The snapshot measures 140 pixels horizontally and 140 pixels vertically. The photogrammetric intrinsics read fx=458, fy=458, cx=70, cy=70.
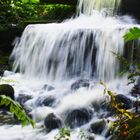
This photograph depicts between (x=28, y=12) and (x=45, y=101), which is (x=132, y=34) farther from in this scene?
(x=28, y=12)

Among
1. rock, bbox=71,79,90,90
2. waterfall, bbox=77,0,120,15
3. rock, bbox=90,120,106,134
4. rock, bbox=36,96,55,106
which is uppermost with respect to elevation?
waterfall, bbox=77,0,120,15

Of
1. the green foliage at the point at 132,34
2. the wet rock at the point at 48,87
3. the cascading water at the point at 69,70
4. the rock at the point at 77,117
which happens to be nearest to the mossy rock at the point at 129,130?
the green foliage at the point at 132,34

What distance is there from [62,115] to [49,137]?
1.14 m

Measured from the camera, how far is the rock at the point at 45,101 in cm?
910

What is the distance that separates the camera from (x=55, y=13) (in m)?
15.5

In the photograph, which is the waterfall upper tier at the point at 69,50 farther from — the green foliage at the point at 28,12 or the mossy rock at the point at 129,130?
the mossy rock at the point at 129,130

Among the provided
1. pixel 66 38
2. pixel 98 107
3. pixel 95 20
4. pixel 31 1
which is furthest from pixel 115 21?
pixel 98 107

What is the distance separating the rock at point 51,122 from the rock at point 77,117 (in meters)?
0.21

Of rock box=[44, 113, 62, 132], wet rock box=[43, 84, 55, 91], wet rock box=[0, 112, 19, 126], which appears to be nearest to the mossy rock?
rock box=[44, 113, 62, 132]

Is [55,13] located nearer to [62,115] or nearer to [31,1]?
[31,1]

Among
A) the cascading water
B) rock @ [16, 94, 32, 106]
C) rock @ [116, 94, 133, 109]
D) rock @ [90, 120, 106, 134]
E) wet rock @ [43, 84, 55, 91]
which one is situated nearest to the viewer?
rock @ [90, 120, 106, 134]

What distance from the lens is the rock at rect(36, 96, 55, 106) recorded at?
A: 9.10m

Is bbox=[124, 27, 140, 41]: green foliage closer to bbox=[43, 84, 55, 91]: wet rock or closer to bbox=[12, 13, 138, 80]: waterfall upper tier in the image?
bbox=[12, 13, 138, 80]: waterfall upper tier

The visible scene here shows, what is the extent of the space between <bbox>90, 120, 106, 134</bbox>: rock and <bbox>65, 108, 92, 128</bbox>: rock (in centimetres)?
54
